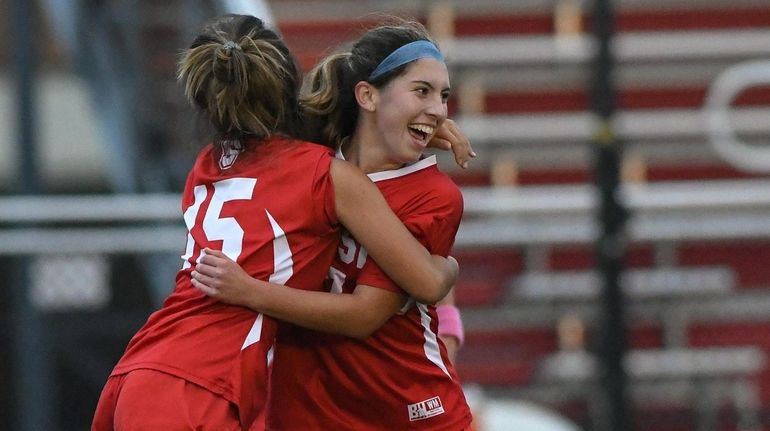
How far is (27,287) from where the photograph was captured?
5973 millimetres

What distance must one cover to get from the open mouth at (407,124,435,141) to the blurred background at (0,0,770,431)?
286cm

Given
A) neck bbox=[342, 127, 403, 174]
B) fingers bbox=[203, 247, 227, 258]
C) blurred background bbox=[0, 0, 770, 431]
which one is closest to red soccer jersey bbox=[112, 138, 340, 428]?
fingers bbox=[203, 247, 227, 258]

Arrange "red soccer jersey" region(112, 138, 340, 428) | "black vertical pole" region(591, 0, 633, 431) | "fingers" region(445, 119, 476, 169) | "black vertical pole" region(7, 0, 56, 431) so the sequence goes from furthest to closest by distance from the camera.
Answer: "black vertical pole" region(591, 0, 633, 431) < "black vertical pole" region(7, 0, 56, 431) < "fingers" region(445, 119, 476, 169) < "red soccer jersey" region(112, 138, 340, 428)

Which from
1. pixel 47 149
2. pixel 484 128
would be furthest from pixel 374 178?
pixel 47 149

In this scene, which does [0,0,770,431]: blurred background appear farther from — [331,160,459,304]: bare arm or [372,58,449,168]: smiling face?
[331,160,459,304]: bare arm

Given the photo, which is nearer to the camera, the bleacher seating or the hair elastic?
the hair elastic

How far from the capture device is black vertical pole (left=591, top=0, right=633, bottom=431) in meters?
6.06

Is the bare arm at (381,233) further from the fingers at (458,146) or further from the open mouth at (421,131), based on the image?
the fingers at (458,146)

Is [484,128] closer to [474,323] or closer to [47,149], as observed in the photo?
[474,323]

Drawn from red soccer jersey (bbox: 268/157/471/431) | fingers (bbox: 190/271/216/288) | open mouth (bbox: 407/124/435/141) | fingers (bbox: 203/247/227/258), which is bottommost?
red soccer jersey (bbox: 268/157/471/431)

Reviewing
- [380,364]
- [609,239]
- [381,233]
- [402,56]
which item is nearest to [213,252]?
[381,233]

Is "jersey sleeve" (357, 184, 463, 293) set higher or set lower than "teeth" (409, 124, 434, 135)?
lower

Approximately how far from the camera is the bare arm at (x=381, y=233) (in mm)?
2729

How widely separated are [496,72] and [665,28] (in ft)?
3.05
